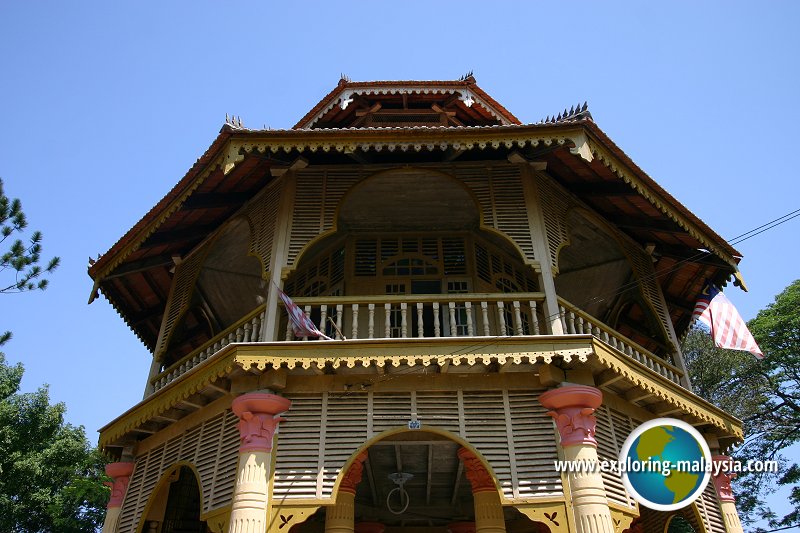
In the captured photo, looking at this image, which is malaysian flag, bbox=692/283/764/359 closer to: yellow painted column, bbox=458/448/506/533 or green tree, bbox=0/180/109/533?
yellow painted column, bbox=458/448/506/533

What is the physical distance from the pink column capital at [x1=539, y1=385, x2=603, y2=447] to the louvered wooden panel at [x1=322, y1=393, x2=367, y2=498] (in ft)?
8.83

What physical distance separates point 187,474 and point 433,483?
5.72 metres

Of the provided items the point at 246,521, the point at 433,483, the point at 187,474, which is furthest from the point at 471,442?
the point at 187,474

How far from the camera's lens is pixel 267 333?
940 cm

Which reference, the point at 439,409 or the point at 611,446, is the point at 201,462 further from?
the point at 611,446

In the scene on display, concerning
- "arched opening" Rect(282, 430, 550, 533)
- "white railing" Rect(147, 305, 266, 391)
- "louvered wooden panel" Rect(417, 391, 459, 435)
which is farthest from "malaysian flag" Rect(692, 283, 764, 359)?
"white railing" Rect(147, 305, 266, 391)

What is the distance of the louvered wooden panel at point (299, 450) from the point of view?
27.4ft

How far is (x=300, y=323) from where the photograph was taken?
9164mm

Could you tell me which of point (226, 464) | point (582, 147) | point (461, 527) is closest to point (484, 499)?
point (226, 464)

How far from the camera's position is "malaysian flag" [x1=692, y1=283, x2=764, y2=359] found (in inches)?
424

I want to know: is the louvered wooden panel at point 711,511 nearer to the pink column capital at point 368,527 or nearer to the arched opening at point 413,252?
the arched opening at point 413,252

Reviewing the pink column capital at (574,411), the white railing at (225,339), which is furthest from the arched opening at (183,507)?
the pink column capital at (574,411)

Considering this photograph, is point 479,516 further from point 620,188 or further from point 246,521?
point 620,188

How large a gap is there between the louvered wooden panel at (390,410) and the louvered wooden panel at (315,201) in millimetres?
2810
